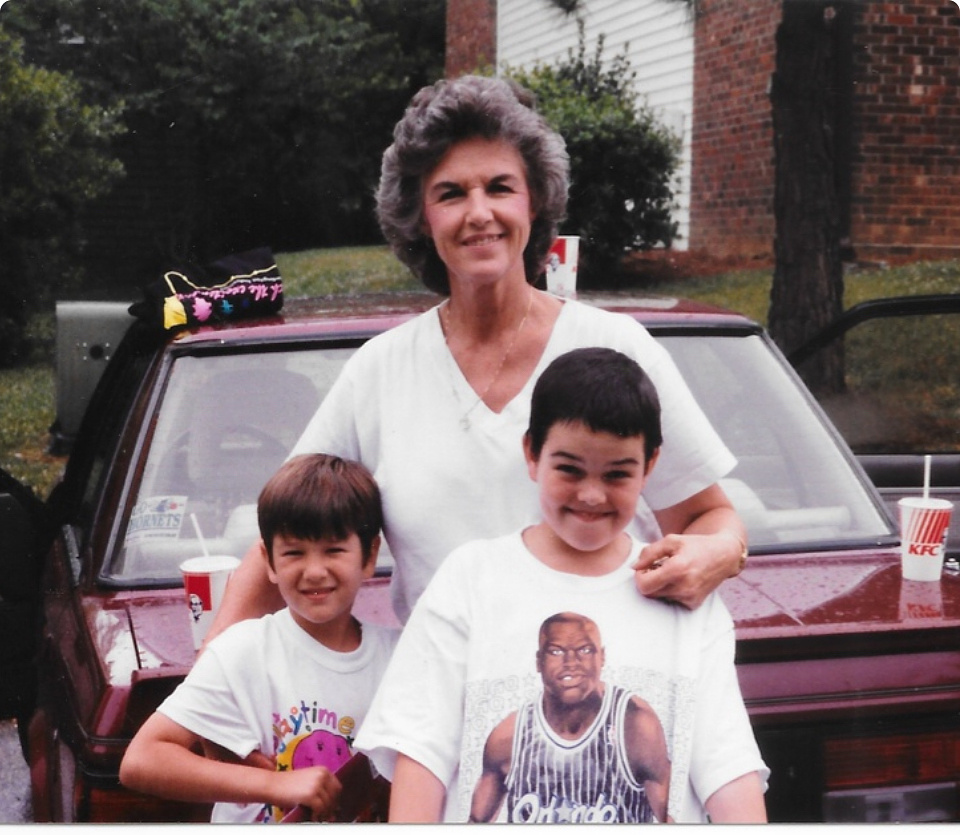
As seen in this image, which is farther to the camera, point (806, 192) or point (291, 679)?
point (806, 192)

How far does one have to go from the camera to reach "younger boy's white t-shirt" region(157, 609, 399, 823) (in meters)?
1.42

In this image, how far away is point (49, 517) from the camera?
248 cm

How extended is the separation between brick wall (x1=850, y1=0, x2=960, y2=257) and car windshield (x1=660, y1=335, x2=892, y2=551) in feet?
2.19

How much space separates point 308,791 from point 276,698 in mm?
125

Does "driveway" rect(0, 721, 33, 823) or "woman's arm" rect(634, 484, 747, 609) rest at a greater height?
"woman's arm" rect(634, 484, 747, 609)

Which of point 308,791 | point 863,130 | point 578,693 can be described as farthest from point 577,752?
point 863,130

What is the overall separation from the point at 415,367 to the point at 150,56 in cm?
131

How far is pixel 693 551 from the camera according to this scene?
1386 mm

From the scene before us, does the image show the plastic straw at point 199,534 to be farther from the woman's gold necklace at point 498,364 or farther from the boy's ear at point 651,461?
the boy's ear at point 651,461

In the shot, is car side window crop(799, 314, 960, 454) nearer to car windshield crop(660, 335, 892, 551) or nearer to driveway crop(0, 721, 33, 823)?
car windshield crop(660, 335, 892, 551)

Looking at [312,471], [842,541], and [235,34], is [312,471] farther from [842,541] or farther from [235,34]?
[235,34]

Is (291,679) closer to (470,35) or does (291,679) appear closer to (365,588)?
(365,588)

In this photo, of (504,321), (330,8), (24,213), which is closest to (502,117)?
(504,321)

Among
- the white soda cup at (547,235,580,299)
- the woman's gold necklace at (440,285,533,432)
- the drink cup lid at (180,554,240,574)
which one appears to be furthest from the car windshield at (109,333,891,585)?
the woman's gold necklace at (440,285,533,432)
